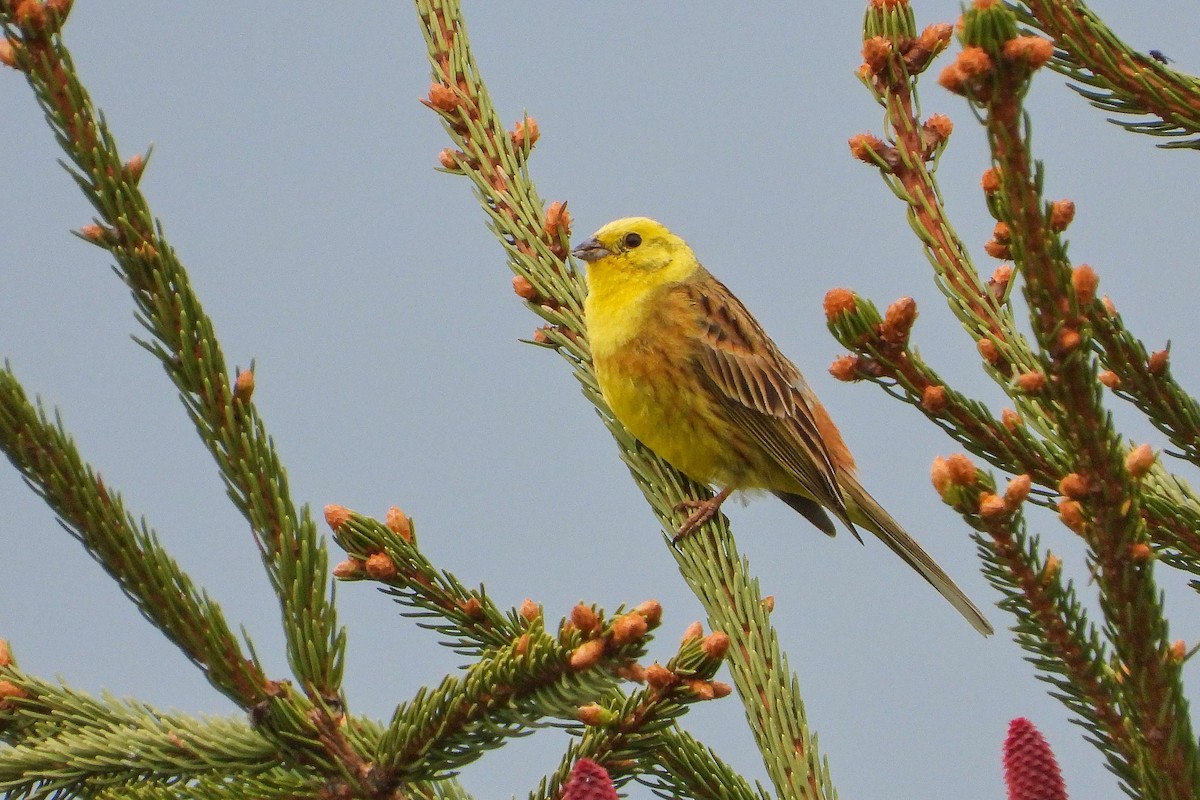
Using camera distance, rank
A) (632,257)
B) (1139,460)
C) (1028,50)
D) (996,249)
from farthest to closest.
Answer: (632,257) < (996,249) < (1139,460) < (1028,50)

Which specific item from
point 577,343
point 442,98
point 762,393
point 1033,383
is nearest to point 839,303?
point 1033,383

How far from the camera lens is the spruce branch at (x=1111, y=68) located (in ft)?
7.13

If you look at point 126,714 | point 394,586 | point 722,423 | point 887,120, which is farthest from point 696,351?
point 126,714

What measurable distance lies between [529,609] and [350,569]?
0.30m

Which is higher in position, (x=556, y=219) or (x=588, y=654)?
(x=556, y=219)

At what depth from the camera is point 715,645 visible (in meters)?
1.41

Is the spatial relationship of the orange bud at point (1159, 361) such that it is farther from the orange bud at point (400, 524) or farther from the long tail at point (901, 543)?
the long tail at point (901, 543)

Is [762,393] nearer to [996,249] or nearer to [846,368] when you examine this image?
[996,249]

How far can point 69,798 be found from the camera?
156cm

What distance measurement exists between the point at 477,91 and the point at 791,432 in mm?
1633

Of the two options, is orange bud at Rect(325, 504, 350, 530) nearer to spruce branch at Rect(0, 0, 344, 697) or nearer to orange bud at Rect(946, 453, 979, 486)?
spruce branch at Rect(0, 0, 344, 697)

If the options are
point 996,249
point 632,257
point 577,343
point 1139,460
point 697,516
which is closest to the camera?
point 1139,460

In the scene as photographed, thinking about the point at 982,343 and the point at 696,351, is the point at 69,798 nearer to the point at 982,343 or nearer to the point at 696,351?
the point at 982,343

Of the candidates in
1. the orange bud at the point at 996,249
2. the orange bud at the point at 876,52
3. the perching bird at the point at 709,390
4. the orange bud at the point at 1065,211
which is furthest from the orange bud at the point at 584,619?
the perching bird at the point at 709,390
